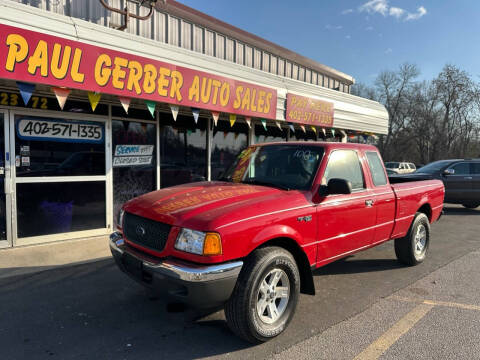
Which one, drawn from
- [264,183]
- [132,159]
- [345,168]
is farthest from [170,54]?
[345,168]

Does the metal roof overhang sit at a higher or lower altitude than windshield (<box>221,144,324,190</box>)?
higher

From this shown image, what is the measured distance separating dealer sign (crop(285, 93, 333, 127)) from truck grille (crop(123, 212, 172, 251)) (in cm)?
615

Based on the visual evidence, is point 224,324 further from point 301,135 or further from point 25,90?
point 301,135

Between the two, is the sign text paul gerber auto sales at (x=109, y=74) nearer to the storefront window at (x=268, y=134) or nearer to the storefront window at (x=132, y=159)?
the storefront window at (x=132, y=159)

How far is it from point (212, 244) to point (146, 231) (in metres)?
0.75

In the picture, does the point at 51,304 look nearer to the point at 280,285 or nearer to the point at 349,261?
the point at 280,285

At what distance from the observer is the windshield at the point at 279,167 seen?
12.1 feet

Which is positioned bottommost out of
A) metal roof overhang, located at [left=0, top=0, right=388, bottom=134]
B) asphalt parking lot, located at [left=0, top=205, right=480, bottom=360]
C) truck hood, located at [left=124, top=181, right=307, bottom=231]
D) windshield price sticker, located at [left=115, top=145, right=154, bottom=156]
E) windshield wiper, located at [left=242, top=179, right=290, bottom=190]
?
asphalt parking lot, located at [left=0, top=205, right=480, bottom=360]

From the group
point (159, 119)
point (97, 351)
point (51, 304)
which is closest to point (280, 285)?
point (97, 351)

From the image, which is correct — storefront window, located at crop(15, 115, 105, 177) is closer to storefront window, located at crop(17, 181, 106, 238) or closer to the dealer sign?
storefront window, located at crop(17, 181, 106, 238)

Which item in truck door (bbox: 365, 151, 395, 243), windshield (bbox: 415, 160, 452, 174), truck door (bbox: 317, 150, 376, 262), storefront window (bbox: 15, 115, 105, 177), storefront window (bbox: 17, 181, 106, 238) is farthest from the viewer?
windshield (bbox: 415, 160, 452, 174)

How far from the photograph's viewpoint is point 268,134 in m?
10.3

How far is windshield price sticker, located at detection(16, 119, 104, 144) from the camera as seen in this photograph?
5.66 m

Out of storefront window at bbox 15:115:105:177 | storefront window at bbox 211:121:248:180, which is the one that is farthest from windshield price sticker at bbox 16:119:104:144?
storefront window at bbox 211:121:248:180
